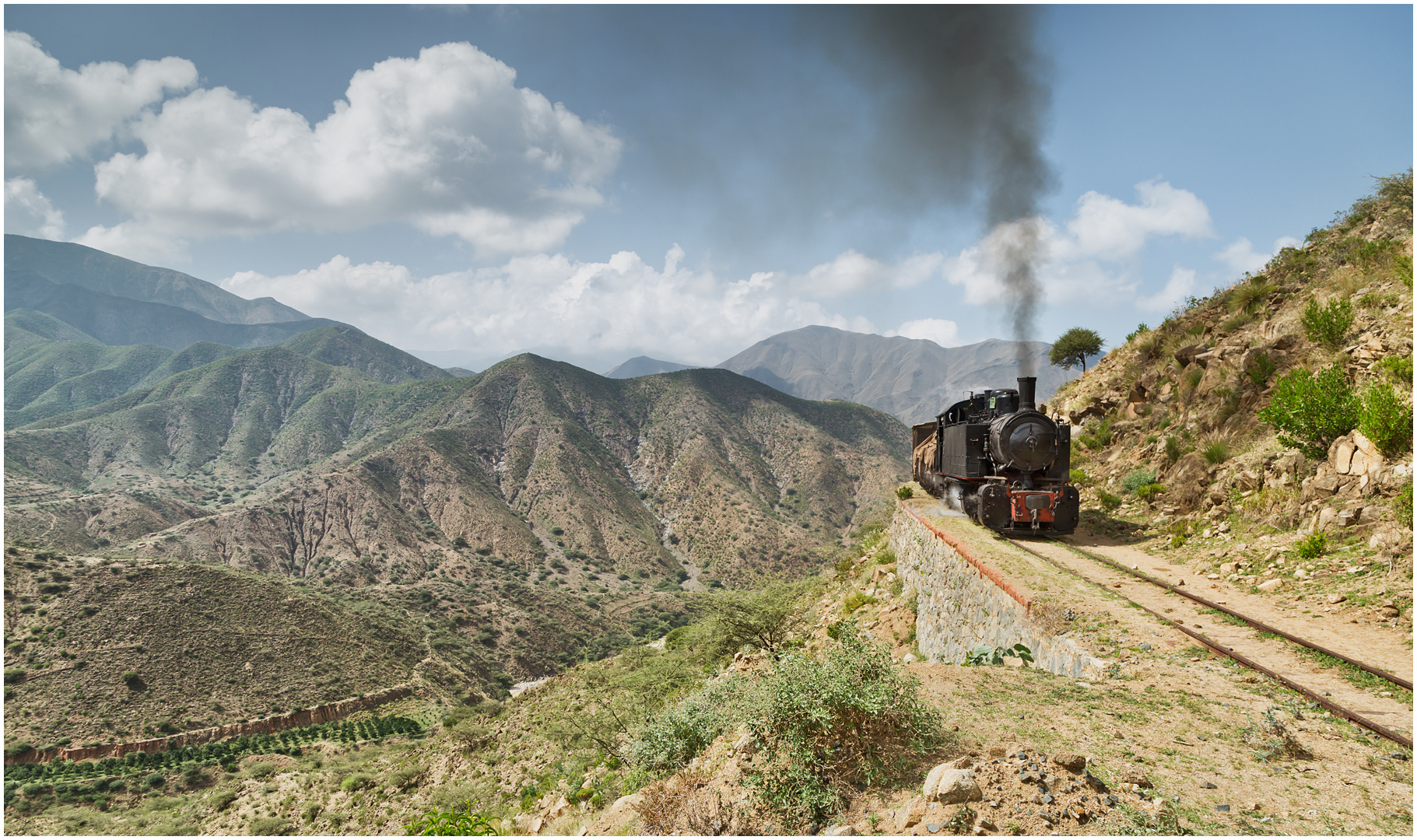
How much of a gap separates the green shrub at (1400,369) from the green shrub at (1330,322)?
2402 mm

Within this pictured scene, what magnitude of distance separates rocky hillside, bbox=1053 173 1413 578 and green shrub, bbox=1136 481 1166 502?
0.07 m

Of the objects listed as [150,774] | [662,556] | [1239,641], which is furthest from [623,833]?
[662,556]

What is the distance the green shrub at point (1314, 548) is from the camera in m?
8.72

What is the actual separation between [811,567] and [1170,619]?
69146 mm

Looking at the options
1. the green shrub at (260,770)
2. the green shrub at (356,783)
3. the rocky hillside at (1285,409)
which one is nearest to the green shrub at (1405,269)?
the rocky hillside at (1285,409)

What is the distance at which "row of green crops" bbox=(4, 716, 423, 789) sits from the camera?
105 feet

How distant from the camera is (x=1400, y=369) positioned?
32.0 feet

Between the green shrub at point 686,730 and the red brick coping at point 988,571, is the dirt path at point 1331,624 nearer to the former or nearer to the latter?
the red brick coping at point 988,571

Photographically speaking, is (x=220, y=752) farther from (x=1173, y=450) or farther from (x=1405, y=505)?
(x=1405, y=505)

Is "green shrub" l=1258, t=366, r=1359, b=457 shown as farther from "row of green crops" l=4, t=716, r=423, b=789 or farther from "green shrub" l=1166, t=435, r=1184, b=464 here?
"row of green crops" l=4, t=716, r=423, b=789

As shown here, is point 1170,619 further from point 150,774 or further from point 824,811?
point 150,774

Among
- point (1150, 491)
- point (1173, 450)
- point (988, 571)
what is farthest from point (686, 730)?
point (1173, 450)

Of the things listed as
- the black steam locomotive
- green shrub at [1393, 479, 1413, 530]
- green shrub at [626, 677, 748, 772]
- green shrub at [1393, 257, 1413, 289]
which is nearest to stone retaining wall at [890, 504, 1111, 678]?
the black steam locomotive

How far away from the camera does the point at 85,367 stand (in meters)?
168
